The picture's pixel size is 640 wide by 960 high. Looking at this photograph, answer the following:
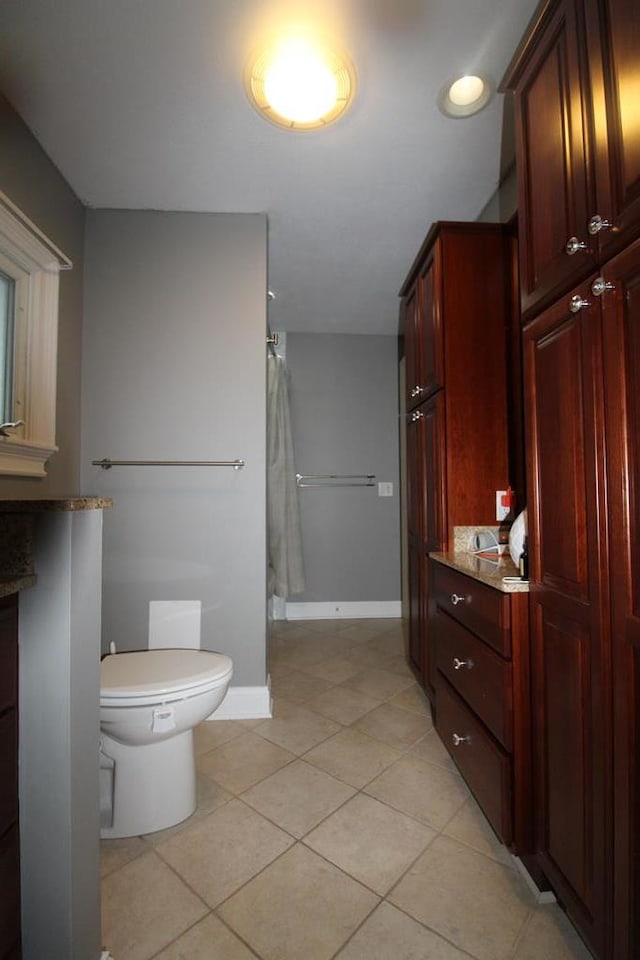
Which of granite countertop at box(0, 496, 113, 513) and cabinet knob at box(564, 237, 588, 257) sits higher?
cabinet knob at box(564, 237, 588, 257)

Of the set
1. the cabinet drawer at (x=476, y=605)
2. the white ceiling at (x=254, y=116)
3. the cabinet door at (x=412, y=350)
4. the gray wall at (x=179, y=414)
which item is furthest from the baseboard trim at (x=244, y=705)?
the white ceiling at (x=254, y=116)

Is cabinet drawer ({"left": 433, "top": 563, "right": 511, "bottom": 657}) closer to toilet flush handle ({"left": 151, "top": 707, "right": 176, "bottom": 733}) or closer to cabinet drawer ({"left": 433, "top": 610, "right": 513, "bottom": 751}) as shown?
cabinet drawer ({"left": 433, "top": 610, "right": 513, "bottom": 751})

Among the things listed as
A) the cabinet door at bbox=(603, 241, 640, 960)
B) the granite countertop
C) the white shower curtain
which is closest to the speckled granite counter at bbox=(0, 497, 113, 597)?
the granite countertop

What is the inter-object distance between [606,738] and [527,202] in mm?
1264

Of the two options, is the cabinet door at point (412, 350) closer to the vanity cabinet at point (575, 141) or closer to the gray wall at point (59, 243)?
the vanity cabinet at point (575, 141)

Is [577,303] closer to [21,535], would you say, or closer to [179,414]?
[21,535]

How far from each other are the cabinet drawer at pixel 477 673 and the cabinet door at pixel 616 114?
3.35 feet

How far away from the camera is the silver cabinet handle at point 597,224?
81cm

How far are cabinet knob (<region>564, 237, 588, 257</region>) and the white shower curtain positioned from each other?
226 cm

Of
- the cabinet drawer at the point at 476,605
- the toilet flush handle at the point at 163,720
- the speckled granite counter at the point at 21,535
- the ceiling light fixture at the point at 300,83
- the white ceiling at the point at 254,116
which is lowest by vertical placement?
the toilet flush handle at the point at 163,720

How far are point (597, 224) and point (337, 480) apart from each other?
2.81m

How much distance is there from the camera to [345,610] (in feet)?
11.6

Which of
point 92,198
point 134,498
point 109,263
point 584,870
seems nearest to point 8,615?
point 584,870

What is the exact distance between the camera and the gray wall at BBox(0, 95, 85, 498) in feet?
4.92
